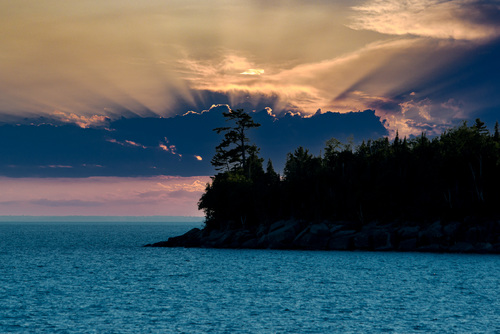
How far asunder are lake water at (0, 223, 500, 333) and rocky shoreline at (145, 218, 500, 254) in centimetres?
959

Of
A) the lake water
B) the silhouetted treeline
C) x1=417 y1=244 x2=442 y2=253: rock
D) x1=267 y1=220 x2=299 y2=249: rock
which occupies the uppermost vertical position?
the silhouetted treeline

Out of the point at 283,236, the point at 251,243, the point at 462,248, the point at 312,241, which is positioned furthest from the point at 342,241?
the point at 462,248

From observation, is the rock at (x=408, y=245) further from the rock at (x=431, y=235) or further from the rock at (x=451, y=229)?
the rock at (x=451, y=229)

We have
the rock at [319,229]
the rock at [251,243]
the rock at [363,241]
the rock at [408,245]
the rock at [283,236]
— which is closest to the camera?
the rock at [408,245]

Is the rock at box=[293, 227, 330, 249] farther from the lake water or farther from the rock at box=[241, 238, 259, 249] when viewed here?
the lake water

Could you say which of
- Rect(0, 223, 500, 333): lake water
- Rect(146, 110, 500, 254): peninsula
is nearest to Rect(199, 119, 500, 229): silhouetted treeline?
Rect(146, 110, 500, 254): peninsula

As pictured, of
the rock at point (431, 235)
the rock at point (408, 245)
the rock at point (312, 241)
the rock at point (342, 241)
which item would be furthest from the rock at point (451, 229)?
the rock at point (312, 241)

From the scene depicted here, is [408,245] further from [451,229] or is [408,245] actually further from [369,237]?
[451,229]

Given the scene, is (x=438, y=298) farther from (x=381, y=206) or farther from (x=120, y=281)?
(x=381, y=206)

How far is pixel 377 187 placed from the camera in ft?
341

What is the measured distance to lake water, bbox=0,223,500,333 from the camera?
101ft

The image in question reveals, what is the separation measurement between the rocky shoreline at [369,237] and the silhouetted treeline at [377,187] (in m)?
4.21

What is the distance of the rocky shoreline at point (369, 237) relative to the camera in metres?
83.0

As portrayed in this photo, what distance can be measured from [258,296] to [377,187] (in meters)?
66.8
